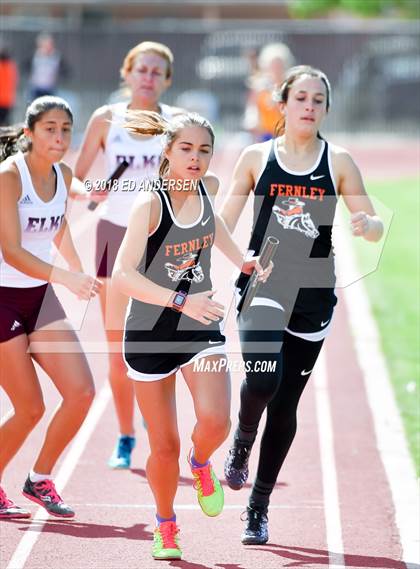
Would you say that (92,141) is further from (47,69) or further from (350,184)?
(47,69)

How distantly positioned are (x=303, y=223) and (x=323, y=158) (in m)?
0.33

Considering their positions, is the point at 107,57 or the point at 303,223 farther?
the point at 107,57

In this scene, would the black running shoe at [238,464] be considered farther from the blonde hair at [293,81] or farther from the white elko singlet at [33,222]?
the blonde hair at [293,81]

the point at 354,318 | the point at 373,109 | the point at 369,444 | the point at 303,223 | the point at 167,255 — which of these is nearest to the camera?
the point at 167,255

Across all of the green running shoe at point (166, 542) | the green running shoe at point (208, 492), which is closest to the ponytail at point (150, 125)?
the green running shoe at point (208, 492)

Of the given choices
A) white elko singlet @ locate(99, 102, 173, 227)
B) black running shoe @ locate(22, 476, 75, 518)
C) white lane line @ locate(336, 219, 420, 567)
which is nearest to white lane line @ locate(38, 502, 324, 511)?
black running shoe @ locate(22, 476, 75, 518)

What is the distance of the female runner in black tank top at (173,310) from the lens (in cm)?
555

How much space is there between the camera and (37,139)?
6.20m

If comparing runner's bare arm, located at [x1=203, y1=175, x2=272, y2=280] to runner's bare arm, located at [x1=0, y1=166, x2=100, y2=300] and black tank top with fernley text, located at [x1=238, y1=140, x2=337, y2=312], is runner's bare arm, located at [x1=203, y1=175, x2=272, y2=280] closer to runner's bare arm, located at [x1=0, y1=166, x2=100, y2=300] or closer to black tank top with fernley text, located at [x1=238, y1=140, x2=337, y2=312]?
black tank top with fernley text, located at [x1=238, y1=140, x2=337, y2=312]

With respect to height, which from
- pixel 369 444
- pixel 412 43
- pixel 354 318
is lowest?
pixel 369 444

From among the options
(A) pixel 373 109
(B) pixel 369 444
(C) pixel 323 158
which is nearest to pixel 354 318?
(B) pixel 369 444

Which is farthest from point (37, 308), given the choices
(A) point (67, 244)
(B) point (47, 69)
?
(B) point (47, 69)

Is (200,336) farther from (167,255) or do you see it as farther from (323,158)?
(323,158)

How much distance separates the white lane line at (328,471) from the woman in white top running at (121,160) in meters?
1.24
